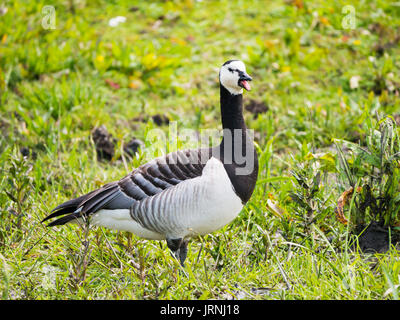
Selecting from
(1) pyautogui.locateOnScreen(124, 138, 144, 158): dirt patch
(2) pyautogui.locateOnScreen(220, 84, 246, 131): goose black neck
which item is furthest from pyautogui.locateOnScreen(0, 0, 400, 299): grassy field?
(2) pyautogui.locateOnScreen(220, 84, 246, 131): goose black neck

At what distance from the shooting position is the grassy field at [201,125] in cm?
384

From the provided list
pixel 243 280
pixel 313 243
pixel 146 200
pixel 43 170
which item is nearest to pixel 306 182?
pixel 313 243

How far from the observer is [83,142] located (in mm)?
6363

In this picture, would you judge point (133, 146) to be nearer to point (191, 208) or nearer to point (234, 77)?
point (234, 77)

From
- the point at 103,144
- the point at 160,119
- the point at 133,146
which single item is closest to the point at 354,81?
the point at 160,119

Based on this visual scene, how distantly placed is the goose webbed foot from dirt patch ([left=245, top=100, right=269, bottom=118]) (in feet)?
9.89

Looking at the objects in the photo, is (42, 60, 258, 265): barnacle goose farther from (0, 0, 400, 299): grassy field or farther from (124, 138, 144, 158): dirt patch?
(124, 138, 144, 158): dirt patch

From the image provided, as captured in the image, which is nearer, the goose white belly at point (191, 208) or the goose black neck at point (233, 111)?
the goose white belly at point (191, 208)

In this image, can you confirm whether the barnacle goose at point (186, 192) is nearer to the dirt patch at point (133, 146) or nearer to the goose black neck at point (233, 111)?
the goose black neck at point (233, 111)

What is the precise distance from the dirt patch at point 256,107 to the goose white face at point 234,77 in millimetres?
2694

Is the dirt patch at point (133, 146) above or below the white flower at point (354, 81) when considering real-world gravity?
below

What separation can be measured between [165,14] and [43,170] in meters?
4.28

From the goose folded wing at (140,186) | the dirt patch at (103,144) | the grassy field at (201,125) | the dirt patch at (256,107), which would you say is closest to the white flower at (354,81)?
the grassy field at (201,125)
